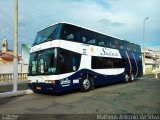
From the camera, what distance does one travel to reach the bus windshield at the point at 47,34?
12998 millimetres

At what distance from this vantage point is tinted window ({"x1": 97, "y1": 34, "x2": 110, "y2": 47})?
16562 millimetres

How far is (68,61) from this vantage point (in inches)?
512

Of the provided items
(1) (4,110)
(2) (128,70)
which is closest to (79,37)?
(1) (4,110)

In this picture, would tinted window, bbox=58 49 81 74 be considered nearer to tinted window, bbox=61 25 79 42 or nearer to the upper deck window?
tinted window, bbox=61 25 79 42

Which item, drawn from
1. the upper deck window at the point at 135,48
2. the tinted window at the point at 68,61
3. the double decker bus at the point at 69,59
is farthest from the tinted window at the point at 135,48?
the tinted window at the point at 68,61

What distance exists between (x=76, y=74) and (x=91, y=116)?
5.94 m

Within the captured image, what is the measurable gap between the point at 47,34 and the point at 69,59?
6.56 ft

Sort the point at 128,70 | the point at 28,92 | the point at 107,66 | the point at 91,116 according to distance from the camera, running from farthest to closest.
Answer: the point at 128,70 < the point at 107,66 < the point at 28,92 < the point at 91,116

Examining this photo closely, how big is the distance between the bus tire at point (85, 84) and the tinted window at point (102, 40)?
301cm

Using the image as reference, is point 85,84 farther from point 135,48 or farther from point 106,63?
point 135,48

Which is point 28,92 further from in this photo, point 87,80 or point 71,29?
point 71,29

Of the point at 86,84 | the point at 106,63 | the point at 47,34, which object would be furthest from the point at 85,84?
the point at 47,34

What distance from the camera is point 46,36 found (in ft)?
44.7

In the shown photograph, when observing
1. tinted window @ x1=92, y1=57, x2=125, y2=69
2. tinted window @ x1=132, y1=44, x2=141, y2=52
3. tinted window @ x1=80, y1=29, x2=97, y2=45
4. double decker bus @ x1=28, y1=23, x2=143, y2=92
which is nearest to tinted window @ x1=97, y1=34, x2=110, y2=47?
double decker bus @ x1=28, y1=23, x2=143, y2=92
